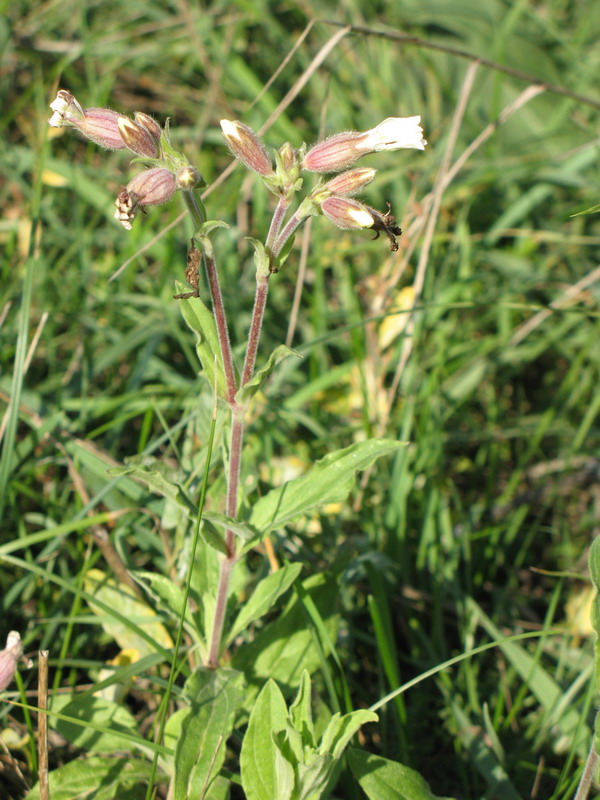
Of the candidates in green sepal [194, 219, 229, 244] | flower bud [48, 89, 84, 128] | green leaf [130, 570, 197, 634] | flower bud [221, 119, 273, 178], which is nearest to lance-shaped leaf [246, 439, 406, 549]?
green leaf [130, 570, 197, 634]

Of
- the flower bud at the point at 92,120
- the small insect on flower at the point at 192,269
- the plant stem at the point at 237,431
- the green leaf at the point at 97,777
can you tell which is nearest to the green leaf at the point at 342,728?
the plant stem at the point at 237,431

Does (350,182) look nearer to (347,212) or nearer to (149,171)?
(347,212)

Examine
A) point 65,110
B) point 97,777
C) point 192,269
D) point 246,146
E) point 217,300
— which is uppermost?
point 65,110

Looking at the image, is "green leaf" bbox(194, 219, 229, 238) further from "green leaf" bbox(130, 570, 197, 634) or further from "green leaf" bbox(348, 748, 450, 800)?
"green leaf" bbox(348, 748, 450, 800)

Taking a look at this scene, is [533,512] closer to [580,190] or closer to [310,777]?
[310,777]

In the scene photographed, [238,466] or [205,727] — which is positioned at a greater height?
[238,466]

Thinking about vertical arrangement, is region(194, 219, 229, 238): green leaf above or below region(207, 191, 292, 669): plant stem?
above

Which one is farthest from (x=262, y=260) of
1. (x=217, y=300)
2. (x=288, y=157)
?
(x=288, y=157)
